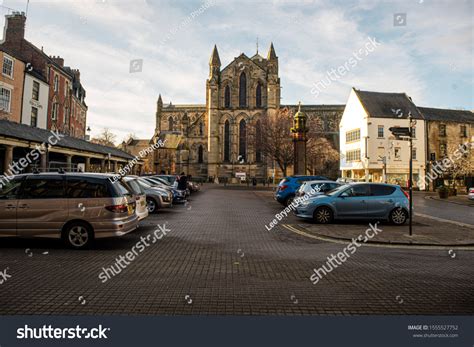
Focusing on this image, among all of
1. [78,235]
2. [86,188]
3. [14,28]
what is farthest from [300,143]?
[14,28]

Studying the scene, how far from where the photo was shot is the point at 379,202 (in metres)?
11.9

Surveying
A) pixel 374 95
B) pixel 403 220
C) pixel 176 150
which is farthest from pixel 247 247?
pixel 176 150

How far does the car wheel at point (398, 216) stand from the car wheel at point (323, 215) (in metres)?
2.30

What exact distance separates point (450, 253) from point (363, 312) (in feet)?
16.7

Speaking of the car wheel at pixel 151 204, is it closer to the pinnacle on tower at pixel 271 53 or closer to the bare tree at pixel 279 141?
the bare tree at pixel 279 141

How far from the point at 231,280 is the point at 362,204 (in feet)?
26.7

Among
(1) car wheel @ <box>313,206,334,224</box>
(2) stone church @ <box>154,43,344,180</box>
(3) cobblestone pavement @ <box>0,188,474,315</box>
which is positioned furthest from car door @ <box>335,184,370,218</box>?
(2) stone church @ <box>154,43,344,180</box>

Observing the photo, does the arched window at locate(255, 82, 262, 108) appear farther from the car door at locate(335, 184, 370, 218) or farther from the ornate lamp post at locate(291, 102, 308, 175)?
the car door at locate(335, 184, 370, 218)

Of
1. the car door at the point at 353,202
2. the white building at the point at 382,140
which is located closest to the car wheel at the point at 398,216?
the car door at the point at 353,202

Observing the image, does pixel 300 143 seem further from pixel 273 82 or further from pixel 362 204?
pixel 273 82

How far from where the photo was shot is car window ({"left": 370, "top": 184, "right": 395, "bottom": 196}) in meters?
12.0

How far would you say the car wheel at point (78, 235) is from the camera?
302 inches

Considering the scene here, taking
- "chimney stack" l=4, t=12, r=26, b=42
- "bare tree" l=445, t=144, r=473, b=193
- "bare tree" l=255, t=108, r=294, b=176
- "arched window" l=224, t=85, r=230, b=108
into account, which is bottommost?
"bare tree" l=445, t=144, r=473, b=193

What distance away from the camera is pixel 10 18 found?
1172 inches
